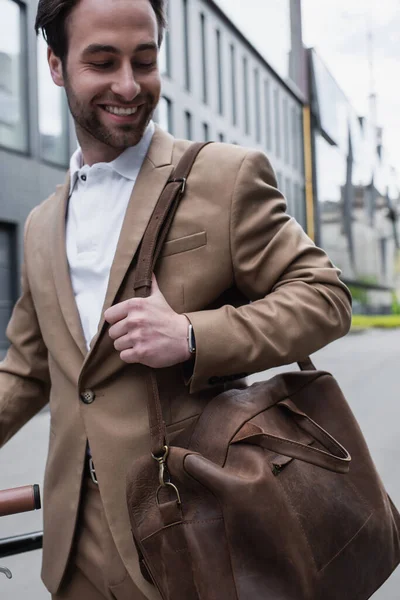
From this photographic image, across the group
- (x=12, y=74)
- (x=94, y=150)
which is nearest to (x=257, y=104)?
(x=12, y=74)

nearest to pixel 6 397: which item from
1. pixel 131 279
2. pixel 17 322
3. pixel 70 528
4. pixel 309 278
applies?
pixel 17 322

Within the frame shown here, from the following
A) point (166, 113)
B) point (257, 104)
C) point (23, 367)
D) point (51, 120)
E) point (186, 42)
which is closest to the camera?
point (23, 367)

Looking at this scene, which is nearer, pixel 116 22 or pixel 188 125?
pixel 116 22

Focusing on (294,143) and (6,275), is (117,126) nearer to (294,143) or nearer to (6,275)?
(6,275)

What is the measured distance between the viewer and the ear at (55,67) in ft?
5.48

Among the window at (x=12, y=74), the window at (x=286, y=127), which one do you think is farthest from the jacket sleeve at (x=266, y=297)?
the window at (x=286, y=127)

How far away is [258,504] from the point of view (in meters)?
1.19

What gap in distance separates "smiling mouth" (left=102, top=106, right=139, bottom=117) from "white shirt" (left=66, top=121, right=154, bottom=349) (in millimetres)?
88

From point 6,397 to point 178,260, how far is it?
2.01 feet

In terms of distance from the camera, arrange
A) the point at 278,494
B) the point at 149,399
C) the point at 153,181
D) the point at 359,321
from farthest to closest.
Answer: the point at 359,321 < the point at 153,181 < the point at 149,399 < the point at 278,494

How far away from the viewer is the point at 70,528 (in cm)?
151

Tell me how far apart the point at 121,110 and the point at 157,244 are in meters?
0.30

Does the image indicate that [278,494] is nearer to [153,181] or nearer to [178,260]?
[178,260]

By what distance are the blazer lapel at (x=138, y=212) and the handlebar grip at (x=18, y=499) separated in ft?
0.97
